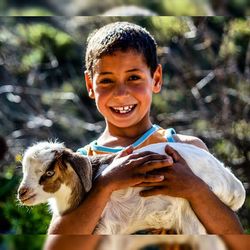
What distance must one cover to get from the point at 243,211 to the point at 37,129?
0.71m

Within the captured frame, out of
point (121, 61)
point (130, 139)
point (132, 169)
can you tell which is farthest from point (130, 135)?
point (121, 61)

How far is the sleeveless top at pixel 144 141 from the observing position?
2225 millimetres

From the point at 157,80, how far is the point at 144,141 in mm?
217

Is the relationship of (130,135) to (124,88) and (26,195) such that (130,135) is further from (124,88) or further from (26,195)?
(26,195)

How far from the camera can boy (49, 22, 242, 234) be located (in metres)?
2.17

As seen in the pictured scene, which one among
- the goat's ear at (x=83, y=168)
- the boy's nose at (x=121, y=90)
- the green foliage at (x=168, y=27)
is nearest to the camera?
the goat's ear at (x=83, y=168)

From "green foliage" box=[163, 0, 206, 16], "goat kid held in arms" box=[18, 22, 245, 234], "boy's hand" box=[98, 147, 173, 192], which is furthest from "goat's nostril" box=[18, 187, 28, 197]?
"green foliage" box=[163, 0, 206, 16]

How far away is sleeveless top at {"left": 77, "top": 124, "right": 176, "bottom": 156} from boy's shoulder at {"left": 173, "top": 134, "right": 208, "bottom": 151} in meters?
0.02

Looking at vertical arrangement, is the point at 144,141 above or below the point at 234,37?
below

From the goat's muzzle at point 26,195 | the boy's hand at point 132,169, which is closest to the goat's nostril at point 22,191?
the goat's muzzle at point 26,195

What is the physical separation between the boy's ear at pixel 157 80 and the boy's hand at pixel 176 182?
0.73ft

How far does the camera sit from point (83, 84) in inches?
92.8

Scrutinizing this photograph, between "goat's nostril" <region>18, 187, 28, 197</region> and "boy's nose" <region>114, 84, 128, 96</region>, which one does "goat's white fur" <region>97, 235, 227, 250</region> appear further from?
"boy's nose" <region>114, 84, 128, 96</region>

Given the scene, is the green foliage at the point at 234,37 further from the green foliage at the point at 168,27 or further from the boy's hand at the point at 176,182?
the boy's hand at the point at 176,182
